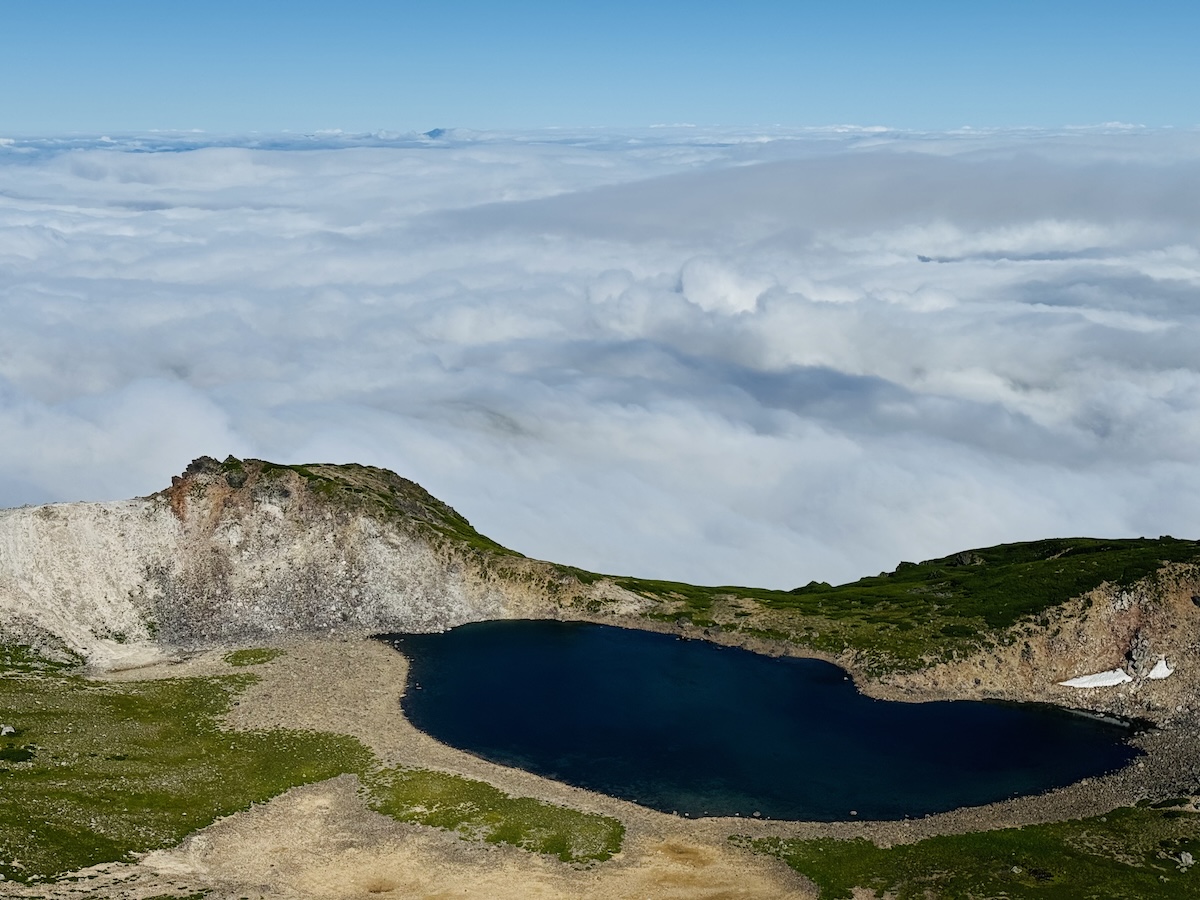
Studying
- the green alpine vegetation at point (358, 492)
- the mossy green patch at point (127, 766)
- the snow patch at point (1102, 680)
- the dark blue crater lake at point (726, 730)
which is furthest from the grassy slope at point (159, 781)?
the snow patch at point (1102, 680)

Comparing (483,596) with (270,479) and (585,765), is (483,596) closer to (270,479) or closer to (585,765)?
(270,479)

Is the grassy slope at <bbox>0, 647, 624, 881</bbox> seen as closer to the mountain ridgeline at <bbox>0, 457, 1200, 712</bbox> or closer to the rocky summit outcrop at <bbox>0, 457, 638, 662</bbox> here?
the rocky summit outcrop at <bbox>0, 457, 638, 662</bbox>

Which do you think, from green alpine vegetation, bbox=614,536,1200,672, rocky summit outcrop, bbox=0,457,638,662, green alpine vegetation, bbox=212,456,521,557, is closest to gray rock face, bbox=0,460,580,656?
rocky summit outcrop, bbox=0,457,638,662

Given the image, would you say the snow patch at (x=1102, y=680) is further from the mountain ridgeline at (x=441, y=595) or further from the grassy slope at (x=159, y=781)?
the grassy slope at (x=159, y=781)

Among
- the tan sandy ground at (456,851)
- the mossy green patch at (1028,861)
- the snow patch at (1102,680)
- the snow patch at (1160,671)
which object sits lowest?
the tan sandy ground at (456,851)

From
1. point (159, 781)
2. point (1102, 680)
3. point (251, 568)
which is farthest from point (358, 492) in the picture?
point (1102, 680)

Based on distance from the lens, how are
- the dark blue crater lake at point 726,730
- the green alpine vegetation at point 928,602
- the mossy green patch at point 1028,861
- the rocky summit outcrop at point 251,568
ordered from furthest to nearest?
the rocky summit outcrop at point 251,568
the green alpine vegetation at point 928,602
the dark blue crater lake at point 726,730
the mossy green patch at point 1028,861
